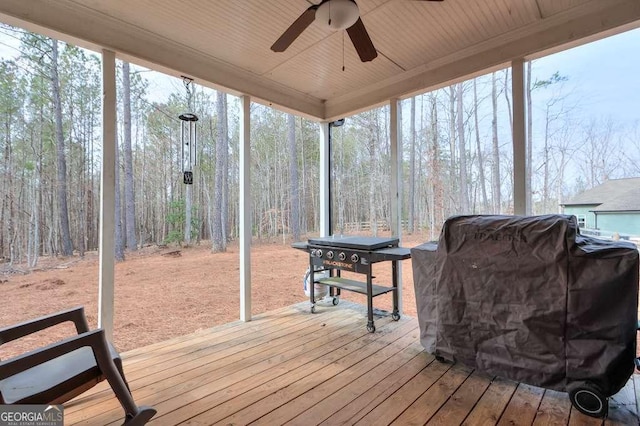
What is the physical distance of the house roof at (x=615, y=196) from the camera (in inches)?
96.3

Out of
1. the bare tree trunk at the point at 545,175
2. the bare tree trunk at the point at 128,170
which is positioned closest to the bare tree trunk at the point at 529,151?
the bare tree trunk at the point at 545,175

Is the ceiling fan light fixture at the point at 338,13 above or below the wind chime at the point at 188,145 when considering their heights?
above

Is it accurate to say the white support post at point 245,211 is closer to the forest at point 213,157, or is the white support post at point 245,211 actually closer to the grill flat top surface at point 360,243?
the forest at point 213,157

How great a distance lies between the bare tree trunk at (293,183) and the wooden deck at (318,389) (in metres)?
3.56

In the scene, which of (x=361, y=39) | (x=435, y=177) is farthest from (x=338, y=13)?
(x=435, y=177)

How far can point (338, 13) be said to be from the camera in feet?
5.87

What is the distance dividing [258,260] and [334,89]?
3.50 m

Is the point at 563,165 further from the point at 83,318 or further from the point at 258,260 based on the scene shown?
the point at 258,260

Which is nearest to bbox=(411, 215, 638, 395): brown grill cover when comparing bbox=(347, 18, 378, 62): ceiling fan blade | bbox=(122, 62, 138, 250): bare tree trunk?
bbox=(347, 18, 378, 62): ceiling fan blade

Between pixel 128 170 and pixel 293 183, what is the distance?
311 centimetres

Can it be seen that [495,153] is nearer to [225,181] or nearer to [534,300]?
[534,300]

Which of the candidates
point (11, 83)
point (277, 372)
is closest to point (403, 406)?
point (277, 372)

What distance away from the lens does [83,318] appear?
1.78 meters

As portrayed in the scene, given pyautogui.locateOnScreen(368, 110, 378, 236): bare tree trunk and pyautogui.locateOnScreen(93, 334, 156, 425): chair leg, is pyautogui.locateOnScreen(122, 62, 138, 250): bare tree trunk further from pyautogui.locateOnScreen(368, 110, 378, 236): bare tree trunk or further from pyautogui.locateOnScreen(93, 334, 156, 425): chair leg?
pyautogui.locateOnScreen(368, 110, 378, 236): bare tree trunk
